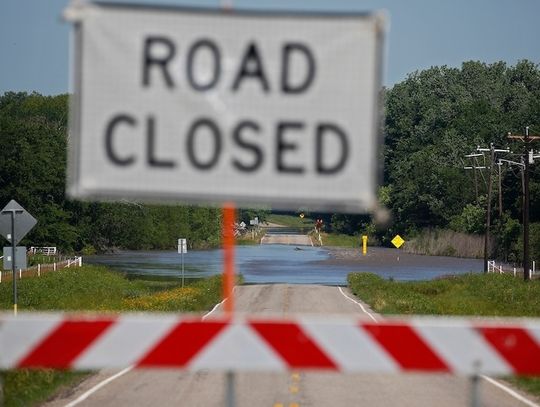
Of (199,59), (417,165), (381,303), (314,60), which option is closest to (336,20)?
(314,60)

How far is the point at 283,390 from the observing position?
56.6ft

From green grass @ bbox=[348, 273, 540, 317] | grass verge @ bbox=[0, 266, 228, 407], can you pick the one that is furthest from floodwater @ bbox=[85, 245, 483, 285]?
green grass @ bbox=[348, 273, 540, 317]

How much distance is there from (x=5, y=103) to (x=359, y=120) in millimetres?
156720

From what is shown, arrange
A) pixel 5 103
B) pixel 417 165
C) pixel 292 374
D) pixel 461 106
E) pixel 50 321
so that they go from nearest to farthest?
pixel 50 321
pixel 292 374
pixel 417 165
pixel 461 106
pixel 5 103

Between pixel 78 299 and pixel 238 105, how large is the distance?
102 ft

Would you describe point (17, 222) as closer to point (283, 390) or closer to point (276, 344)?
point (283, 390)

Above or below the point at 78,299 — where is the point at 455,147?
above

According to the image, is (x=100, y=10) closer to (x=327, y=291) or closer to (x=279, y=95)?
(x=279, y=95)

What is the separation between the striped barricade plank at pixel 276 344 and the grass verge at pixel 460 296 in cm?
1148

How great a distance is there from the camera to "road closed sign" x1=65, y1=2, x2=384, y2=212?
665 cm

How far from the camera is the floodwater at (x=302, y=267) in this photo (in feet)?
235

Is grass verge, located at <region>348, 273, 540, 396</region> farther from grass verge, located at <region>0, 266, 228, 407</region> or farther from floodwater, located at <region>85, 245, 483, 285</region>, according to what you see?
floodwater, located at <region>85, 245, 483, 285</region>

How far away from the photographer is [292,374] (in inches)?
770

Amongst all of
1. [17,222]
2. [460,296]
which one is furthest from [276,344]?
[460,296]
